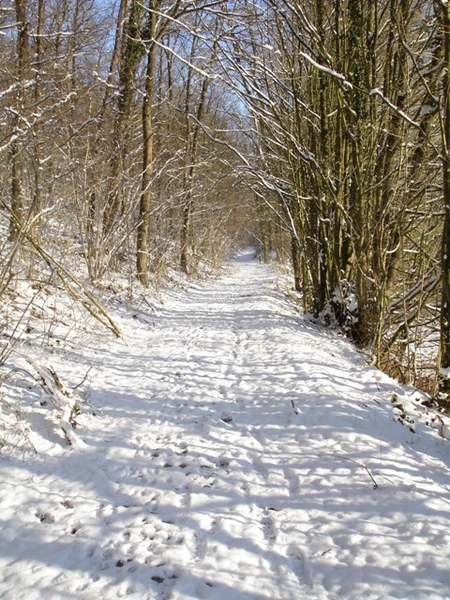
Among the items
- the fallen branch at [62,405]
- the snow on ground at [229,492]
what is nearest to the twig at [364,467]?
the snow on ground at [229,492]

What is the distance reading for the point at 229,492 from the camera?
2.78 m

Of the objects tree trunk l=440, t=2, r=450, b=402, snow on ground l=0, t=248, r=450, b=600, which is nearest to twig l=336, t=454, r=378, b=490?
snow on ground l=0, t=248, r=450, b=600

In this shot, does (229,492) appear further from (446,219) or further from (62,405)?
(446,219)

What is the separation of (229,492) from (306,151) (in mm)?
6781

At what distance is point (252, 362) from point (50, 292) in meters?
3.95

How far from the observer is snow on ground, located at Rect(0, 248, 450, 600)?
81.6 inches

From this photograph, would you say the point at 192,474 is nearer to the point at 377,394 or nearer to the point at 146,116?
the point at 377,394

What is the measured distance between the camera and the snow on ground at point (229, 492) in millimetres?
2072

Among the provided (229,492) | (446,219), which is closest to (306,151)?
(446,219)

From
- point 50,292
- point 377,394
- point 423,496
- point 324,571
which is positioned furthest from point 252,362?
point 50,292

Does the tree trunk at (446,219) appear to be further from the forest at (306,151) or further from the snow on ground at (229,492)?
the snow on ground at (229,492)

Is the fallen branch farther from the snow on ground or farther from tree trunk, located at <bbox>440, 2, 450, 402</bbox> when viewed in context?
tree trunk, located at <bbox>440, 2, 450, 402</bbox>

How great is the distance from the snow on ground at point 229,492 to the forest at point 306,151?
3.57 feet

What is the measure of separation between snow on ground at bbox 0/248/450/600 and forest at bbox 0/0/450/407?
1088mm
